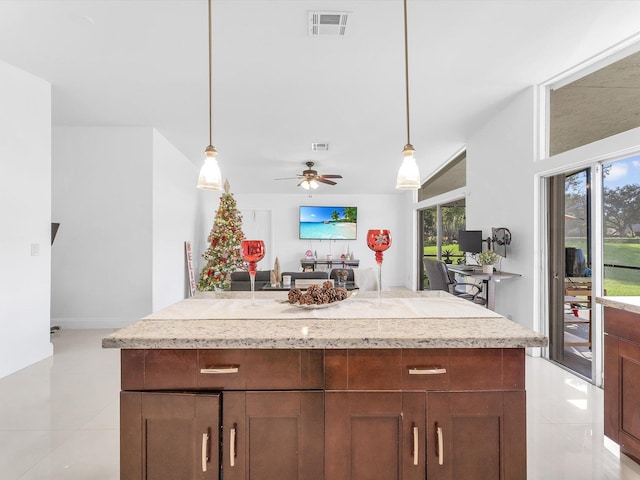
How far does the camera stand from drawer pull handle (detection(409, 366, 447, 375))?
1170mm

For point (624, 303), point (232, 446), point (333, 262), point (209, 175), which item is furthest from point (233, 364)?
point (333, 262)

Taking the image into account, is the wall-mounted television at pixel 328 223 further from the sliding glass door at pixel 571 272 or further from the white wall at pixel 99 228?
the sliding glass door at pixel 571 272

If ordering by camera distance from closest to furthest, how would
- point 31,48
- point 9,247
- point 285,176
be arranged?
point 31,48
point 9,247
point 285,176

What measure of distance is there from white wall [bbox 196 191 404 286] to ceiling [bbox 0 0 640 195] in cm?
433

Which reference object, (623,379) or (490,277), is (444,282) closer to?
(490,277)

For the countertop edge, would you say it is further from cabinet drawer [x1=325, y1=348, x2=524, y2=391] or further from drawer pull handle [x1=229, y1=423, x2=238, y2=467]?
drawer pull handle [x1=229, y1=423, x2=238, y2=467]

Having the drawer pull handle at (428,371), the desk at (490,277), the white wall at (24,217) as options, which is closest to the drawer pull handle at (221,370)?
the drawer pull handle at (428,371)

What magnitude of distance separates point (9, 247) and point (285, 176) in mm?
5028

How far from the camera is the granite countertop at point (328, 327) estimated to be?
114cm

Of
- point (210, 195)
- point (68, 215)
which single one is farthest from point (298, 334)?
point (210, 195)

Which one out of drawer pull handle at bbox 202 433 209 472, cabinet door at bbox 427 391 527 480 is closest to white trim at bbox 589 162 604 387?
cabinet door at bbox 427 391 527 480

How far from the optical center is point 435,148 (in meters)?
5.50

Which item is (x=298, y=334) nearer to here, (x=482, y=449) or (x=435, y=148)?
(x=482, y=449)

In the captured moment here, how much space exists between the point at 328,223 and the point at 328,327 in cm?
779
